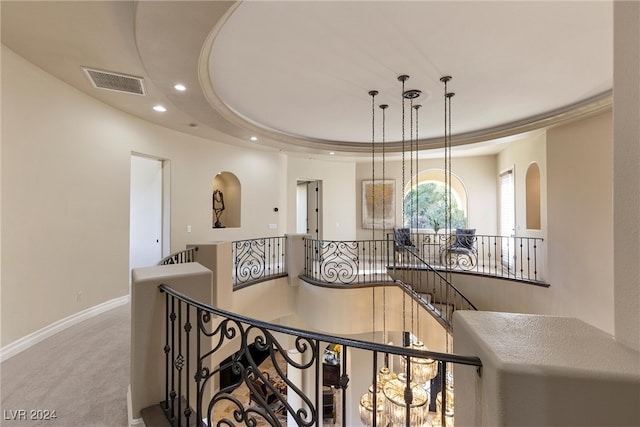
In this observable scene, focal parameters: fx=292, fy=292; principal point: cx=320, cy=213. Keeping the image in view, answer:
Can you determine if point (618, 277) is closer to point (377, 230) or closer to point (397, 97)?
point (397, 97)

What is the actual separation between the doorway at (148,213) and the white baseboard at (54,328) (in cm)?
121

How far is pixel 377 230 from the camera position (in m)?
9.24

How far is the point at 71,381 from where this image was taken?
2.46 metres

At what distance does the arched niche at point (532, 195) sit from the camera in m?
6.39

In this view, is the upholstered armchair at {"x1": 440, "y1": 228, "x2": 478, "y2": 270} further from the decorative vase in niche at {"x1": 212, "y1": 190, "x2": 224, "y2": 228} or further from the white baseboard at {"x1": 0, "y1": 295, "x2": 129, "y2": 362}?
the white baseboard at {"x1": 0, "y1": 295, "x2": 129, "y2": 362}

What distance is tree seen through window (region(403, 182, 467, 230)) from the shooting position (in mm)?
9156

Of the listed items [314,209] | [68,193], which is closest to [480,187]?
[314,209]

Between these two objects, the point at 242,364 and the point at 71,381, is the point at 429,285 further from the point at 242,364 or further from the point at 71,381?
the point at 71,381

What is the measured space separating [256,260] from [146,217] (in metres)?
2.48

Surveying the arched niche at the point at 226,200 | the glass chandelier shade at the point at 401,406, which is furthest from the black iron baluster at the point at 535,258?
the arched niche at the point at 226,200

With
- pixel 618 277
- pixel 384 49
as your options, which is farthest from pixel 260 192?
pixel 618 277

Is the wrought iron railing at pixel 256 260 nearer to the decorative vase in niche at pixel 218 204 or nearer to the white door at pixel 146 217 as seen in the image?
the decorative vase in niche at pixel 218 204

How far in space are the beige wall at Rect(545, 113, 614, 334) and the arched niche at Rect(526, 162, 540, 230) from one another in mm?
974

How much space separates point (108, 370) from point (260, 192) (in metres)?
5.03
